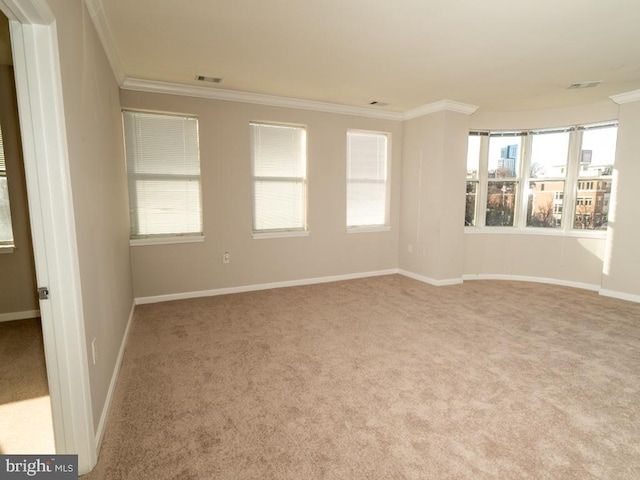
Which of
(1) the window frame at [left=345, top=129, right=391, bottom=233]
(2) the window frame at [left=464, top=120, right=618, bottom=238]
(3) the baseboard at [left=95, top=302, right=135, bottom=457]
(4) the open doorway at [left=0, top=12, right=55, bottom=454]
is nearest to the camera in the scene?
(3) the baseboard at [left=95, top=302, right=135, bottom=457]

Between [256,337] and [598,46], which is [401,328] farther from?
[598,46]

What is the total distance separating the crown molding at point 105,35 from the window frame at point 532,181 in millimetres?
4734

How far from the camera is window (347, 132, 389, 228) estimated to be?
17.4ft

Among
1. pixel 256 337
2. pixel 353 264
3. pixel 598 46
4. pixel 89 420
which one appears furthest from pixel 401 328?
pixel 598 46

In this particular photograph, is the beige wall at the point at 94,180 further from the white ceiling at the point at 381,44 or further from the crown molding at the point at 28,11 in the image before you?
the white ceiling at the point at 381,44

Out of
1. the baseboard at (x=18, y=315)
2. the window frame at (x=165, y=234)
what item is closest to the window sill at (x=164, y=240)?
the window frame at (x=165, y=234)

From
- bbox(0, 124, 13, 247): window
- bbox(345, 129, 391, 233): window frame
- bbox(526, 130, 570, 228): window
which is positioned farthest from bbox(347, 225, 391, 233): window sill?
bbox(0, 124, 13, 247): window

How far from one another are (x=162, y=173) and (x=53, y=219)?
2.79 m

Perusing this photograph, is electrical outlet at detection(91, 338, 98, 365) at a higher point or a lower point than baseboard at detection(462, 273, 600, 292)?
higher

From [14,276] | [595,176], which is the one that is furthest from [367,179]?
[14,276]

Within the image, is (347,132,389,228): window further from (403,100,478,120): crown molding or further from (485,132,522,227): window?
(485,132,522,227): window

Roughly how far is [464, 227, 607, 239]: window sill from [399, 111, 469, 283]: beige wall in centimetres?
48

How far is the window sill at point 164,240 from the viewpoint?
13.2 ft

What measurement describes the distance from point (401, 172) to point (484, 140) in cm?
134
